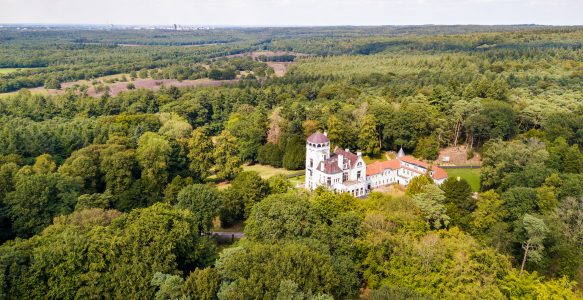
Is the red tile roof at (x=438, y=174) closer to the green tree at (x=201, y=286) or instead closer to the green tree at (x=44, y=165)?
the green tree at (x=201, y=286)

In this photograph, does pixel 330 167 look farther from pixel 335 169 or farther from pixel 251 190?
pixel 251 190

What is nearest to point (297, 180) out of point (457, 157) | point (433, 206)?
point (433, 206)

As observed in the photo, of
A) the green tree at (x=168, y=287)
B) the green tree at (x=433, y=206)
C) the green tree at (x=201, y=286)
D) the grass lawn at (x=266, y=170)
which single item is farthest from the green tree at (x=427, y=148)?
the green tree at (x=168, y=287)

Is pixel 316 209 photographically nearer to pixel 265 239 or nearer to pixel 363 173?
pixel 265 239

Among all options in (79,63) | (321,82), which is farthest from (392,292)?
(79,63)

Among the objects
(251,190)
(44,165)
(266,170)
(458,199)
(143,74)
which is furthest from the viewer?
(143,74)

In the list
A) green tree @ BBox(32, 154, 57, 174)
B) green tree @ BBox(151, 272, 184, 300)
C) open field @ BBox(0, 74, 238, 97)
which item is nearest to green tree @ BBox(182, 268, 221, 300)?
green tree @ BBox(151, 272, 184, 300)
